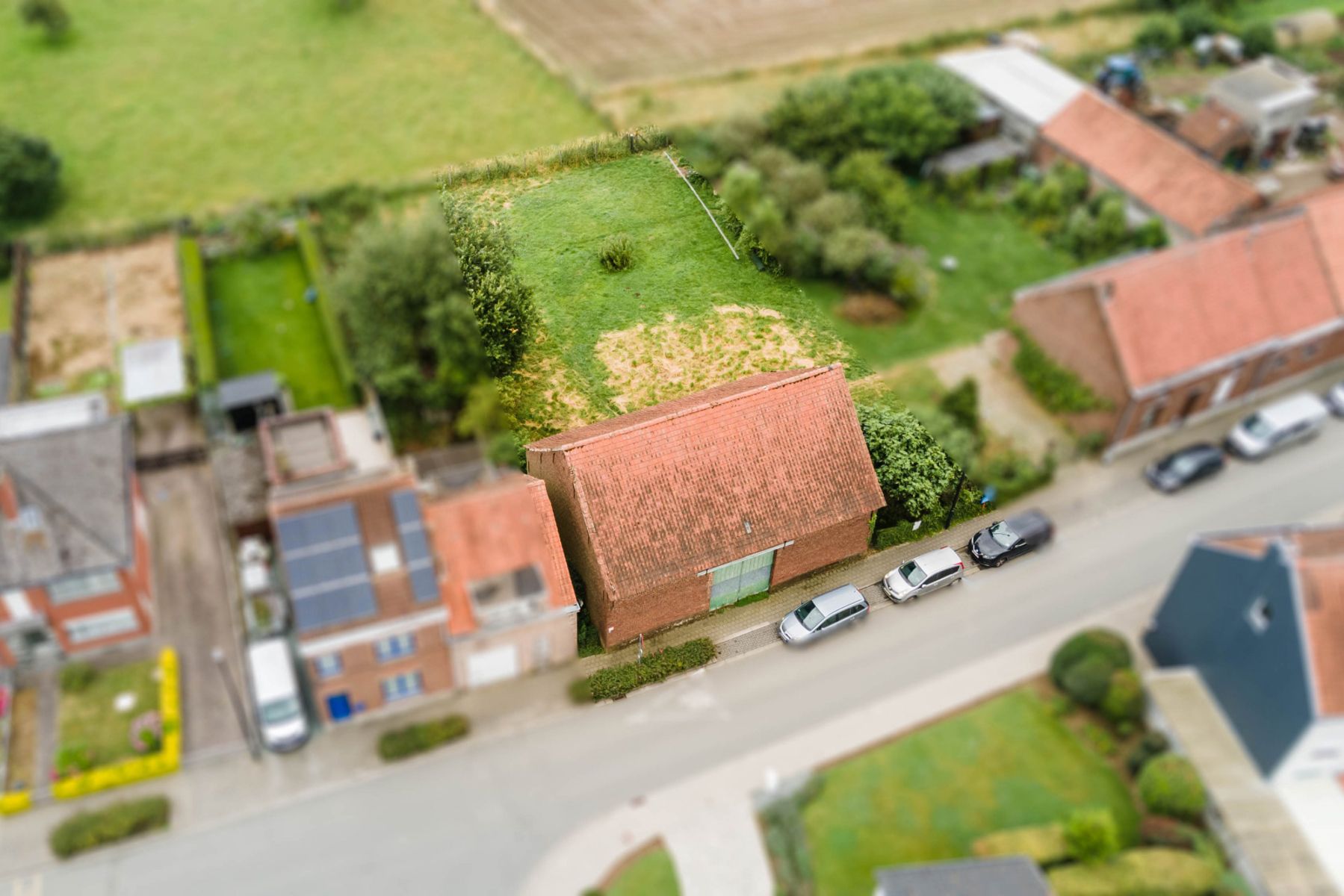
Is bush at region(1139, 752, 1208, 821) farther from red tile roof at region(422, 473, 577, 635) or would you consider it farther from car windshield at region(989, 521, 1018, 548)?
red tile roof at region(422, 473, 577, 635)

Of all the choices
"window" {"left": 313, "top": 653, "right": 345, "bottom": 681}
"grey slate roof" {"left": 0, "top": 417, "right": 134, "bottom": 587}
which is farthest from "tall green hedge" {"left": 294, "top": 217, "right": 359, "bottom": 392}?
"window" {"left": 313, "top": 653, "right": 345, "bottom": 681}

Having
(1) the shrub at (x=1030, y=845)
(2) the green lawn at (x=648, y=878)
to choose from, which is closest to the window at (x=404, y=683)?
(2) the green lawn at (x=648, y=878)

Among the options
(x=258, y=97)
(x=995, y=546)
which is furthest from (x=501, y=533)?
(x=258, y=97)

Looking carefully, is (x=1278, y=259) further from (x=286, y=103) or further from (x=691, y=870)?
(x=286, y=103)

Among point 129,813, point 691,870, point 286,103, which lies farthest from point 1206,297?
point 286,103

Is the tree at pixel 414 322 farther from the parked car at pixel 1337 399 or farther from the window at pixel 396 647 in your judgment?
the parked car at pixel 1337 399

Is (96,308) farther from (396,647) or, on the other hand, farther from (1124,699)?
(1124,699)
